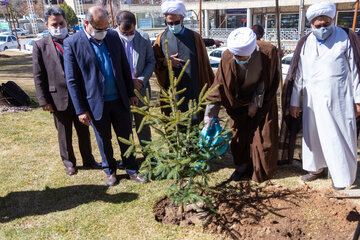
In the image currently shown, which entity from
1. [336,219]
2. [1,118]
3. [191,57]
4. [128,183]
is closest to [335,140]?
[336,219]

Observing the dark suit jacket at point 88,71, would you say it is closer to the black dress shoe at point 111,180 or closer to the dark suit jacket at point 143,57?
the dark suit jacket at point 143,57

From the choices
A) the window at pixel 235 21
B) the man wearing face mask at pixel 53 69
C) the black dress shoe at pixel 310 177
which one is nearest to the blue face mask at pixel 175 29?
the man wearing face mask at pixel 53 69

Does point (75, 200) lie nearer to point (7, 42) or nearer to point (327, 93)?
point (327, 93)

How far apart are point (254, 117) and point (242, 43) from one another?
1030 mm

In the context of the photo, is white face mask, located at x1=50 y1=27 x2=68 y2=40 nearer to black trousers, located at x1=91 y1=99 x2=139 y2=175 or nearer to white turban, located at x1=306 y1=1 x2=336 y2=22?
black trousers, located at x1=91 y1=99 x2=139 y2=175

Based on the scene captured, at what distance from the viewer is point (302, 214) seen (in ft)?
10.3

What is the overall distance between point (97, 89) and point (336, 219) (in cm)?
280

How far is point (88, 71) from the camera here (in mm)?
3391

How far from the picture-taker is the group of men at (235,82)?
331cm

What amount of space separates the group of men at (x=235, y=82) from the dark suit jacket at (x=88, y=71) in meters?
0.01

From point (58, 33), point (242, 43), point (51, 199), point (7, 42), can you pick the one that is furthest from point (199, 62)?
point (7, 42)

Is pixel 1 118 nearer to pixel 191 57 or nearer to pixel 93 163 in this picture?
pixel 93 163

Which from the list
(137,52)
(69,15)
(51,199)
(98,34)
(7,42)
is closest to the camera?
(98,34)

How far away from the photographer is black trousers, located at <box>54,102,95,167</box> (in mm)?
4047
